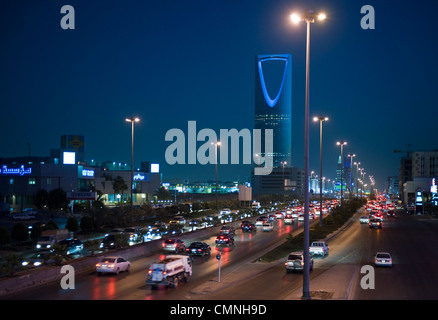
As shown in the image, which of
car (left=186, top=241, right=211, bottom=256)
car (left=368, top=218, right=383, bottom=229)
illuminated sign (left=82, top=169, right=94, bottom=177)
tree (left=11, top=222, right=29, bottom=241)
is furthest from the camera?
illuminated sign (left=82, top=169, right=94, bottom=177)

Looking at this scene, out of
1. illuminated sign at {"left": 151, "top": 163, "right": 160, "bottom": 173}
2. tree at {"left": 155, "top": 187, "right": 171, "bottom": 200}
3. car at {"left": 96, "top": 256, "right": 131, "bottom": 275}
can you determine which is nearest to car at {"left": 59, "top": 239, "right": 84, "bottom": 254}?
car at {"left": 96, "top": 256, "right": 131, "bottom": 275}

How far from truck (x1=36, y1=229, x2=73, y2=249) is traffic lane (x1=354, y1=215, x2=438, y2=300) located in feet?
82.2

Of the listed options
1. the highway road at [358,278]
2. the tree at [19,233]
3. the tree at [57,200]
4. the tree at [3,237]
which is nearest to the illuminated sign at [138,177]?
the tree at [57,200]

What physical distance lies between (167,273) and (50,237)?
22.3 m

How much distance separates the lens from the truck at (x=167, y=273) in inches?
886

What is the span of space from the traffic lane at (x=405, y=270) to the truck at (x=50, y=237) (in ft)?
82.2

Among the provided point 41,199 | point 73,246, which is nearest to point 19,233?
point 73,246

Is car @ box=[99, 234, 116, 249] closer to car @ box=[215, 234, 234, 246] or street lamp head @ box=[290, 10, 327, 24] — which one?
car @ box=[215, 234, 234, 246]

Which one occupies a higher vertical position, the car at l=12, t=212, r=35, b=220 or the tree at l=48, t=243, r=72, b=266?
the tree at l=48, t=243, r=72, b=266

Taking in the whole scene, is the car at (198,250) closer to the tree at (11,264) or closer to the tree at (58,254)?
the tree at (58,254)

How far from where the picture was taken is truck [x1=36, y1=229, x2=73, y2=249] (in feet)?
131

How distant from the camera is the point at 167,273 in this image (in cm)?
2266
